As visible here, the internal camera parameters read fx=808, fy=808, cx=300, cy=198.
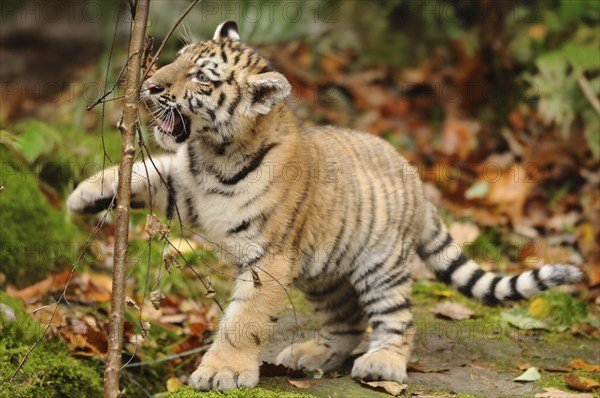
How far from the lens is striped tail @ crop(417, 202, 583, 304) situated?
4.45 meters

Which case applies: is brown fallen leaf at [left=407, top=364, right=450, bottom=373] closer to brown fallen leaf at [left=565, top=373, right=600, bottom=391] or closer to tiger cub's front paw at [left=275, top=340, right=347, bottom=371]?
tiger cub's front paw at [left=275, top=340, right=347, bottom=371]

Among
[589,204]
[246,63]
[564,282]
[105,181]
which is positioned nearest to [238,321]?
[105,181]

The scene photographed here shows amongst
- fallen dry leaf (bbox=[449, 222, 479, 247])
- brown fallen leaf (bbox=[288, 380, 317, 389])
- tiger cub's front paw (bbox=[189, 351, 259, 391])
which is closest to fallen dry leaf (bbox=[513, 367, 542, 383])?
brown fallen leaf (bbox=[288, 380, 317, 389])

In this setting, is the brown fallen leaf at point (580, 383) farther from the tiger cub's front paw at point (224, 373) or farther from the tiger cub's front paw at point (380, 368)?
the tiger cub's front paw at point (224, 373)

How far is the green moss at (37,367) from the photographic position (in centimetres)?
379

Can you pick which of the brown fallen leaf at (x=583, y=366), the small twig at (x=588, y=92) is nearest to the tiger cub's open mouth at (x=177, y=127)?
the brown fallen leaf at (x=583, y=366)

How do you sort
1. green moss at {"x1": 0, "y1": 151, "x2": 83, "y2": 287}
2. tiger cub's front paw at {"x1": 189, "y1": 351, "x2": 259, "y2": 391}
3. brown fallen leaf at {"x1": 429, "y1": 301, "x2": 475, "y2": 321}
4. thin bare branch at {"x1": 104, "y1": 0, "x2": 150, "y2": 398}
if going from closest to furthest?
thin bare branch at {"x1": 104, "y1": 0, "x2": 150, "y2": 398}, tiger cub's front paw at {"x1": 189, "y1": 351, "x2": 259, "y2": 391}, green moss at {"x1": 0, "y1": 151, "x2": 83, "y2": 287}, brown fallen leaf at {"x1": 429, "y1": 301, "x2": 475, "y2": 321}

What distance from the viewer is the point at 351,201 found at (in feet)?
15.0

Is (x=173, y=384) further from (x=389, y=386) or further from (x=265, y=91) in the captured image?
(x=265, y=91)

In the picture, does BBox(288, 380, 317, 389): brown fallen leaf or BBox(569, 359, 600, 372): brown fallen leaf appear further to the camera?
BBox(569, 359, 600, 372): brown fallen leaf

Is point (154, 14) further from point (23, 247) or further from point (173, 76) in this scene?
point (173, 76)

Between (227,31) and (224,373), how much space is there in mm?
1836

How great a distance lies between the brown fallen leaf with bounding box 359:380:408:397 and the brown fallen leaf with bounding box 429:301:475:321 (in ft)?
4.44

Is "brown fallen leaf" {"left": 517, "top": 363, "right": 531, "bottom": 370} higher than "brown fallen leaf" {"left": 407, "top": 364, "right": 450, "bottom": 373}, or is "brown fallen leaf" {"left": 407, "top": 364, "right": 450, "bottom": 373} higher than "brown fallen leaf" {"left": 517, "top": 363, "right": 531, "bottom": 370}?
"brown fallen leaf" {"left": 517, "top": 363, "right": 531, "bottom": 370}
